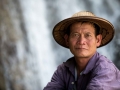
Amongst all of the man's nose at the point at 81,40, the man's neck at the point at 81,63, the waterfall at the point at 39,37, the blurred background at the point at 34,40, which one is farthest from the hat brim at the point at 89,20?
the waterfall at the point at 39,37

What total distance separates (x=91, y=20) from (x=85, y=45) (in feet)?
0.64

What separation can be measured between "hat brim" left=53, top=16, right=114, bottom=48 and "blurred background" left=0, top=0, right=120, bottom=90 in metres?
3.16

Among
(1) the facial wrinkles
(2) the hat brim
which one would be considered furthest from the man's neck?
(2) the hat brim

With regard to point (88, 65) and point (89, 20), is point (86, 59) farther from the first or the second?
point (89, 20)

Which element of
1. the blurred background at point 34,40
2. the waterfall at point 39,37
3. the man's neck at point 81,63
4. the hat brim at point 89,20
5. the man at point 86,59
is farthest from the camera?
the waterfall at point 39,37

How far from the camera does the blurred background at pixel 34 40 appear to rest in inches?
211

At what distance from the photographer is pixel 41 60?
20.6ft

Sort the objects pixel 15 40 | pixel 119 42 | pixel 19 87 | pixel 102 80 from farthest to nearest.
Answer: pixel 119 42 → pixel 15 40 → pixel 19 87 → pixel 102 80

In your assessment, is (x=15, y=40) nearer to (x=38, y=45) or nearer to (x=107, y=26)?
(x=38, y=45)

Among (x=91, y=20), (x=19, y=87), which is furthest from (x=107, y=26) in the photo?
(x=19, y=87)

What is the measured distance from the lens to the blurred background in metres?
5.37

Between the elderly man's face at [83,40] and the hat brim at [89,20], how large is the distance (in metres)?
0.06

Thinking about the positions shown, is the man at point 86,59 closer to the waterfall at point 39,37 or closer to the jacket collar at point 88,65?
the jacket collar at point 88,65

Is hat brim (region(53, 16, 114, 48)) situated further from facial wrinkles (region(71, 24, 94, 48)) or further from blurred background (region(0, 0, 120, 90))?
blurred background (region(0, 0, 120, 90))
